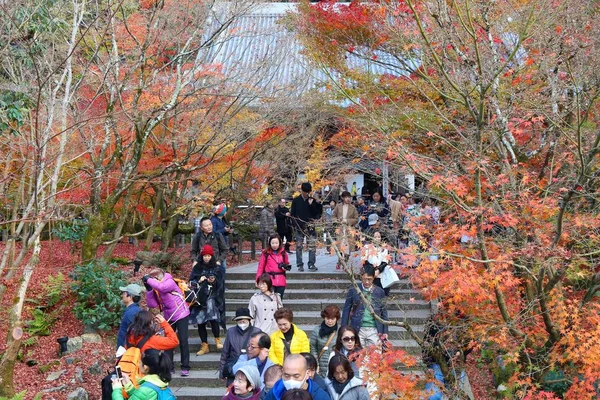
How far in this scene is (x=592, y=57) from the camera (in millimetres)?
9086

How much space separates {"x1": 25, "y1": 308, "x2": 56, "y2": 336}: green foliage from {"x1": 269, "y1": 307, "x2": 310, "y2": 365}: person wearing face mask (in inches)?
223

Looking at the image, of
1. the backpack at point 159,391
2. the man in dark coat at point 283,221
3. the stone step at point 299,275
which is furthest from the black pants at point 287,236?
the backpack at point 159,391

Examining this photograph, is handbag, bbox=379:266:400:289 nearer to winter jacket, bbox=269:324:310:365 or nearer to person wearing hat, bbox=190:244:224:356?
person wearing hat, bbox=190:244:224:356

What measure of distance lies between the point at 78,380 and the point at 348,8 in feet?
30.2

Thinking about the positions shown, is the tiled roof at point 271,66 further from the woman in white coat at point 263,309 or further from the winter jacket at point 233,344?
the winter jacket at point 233,344

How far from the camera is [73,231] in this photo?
1744 centimetres

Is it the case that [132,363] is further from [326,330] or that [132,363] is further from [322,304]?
[322,304]

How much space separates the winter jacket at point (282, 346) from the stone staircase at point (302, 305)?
220 centimetres

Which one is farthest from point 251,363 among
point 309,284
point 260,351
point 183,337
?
point 309,284

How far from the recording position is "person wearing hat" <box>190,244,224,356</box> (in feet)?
34.8

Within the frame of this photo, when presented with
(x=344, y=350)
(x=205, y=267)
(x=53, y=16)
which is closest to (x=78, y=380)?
(x=205, y=267)

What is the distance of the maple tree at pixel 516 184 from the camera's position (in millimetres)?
7164

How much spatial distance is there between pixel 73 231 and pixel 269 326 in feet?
31.2

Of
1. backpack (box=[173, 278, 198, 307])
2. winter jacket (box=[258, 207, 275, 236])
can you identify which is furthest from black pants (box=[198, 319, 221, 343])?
winter jacket (box=[258, 207, 275, 236])
